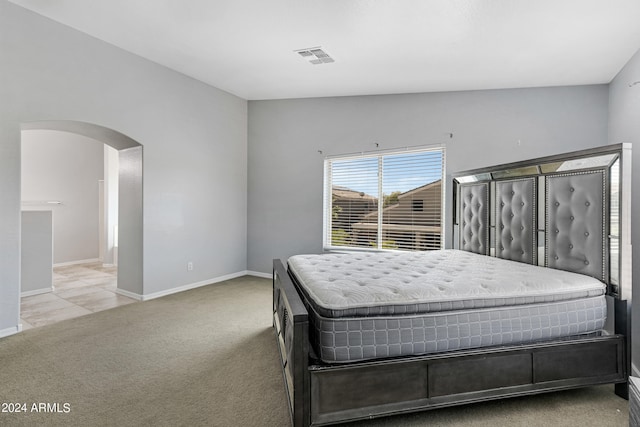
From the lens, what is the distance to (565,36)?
284 centimetres

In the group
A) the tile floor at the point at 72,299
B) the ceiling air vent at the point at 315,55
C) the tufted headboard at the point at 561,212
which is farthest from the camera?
the tile floor at the point at 72,299

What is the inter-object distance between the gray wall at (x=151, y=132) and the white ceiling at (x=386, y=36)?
0.27 metres

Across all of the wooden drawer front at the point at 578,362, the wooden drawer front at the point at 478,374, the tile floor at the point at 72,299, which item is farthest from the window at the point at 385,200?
the tile floor at the point at 72,299

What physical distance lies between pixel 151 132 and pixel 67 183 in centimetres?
383

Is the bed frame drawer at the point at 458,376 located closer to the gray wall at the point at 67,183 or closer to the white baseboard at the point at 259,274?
the white baseboard at the point at 259,274

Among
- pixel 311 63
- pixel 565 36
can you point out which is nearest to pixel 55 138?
pixel 311 63

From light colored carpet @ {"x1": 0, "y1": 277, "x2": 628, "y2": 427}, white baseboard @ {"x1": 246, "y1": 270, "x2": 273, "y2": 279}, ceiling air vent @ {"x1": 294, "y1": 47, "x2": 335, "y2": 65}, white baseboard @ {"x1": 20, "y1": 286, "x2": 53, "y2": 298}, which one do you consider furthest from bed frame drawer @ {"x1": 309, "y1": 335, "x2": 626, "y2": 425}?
white baseboard @ {"x1": 20, "y1": 286, "x2": 53, "y2": 298}

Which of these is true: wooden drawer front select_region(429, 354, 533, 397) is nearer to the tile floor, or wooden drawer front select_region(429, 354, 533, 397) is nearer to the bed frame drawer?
the bed frame drawer

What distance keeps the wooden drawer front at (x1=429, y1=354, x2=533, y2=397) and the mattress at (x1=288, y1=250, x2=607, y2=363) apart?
0.29ft

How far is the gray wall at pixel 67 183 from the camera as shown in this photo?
620cm

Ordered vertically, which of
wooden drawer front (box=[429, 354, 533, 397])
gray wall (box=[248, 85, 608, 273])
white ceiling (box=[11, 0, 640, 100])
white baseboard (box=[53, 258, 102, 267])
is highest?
white ceiling (box=[11, 0, 640, 100])

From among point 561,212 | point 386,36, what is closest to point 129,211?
point 386,36

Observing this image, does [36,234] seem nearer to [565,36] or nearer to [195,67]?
[195,67]

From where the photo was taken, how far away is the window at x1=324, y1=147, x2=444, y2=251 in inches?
179
